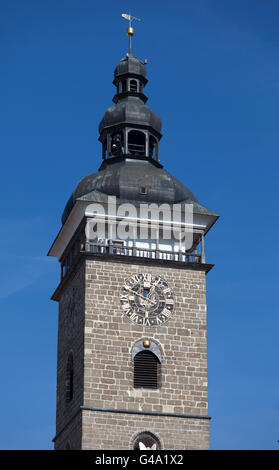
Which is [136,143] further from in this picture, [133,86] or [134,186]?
[134,186]

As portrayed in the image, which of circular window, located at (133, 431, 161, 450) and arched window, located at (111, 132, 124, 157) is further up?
arched window, located at (111, 132, 124, 157)

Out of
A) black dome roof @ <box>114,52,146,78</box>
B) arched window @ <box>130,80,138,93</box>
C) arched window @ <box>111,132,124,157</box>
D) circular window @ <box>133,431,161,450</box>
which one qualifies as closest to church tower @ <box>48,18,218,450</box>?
circular window @ <box>133,431,161,450</box>

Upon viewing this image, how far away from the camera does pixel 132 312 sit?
47.8 m

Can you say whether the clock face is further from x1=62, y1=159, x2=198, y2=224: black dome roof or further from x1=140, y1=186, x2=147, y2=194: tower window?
x1=140, y1=186, x2=147, y2=194: tower window

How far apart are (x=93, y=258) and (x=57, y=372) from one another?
19.9 feet

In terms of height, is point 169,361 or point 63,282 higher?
point 63,282

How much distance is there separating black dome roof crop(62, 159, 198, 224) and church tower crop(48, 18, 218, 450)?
0.05 metres

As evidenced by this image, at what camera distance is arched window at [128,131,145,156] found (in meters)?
53.5

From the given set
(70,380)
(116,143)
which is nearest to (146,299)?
(70,380)
